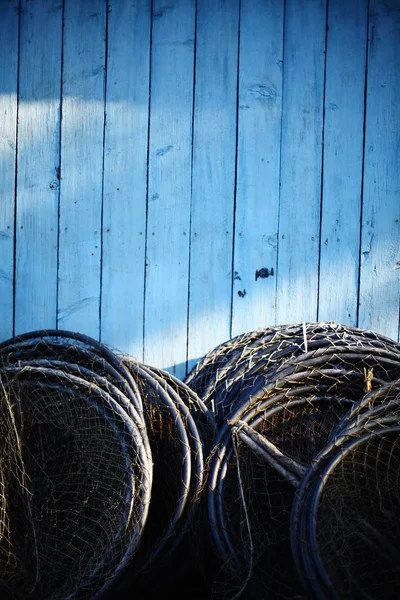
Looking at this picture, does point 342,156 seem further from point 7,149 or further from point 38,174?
point 7,149

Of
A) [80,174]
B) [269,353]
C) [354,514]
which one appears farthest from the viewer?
[80,174]

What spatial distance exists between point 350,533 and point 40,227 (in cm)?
178

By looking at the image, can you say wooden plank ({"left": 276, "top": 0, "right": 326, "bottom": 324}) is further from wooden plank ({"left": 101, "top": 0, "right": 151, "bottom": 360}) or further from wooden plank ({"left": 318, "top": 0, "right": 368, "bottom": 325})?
wooden plank ({"left": 101, "top": 0, "right": 151, "bottom": 360})

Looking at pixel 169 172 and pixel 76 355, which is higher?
pixel 169 172

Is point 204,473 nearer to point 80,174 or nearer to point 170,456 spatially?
point 170,456

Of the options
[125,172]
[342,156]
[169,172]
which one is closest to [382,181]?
[342,156]

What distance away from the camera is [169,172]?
2.93m

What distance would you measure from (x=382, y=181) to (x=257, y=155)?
581 mm

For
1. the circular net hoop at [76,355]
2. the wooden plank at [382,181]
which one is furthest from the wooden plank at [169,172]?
the wooden plank at [382,181]

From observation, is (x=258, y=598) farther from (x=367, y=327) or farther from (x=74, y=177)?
(x=74, y=177)

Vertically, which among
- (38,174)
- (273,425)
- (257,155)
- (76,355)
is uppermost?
(257,155)

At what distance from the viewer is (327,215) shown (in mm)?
2973

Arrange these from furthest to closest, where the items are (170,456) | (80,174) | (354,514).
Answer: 1. (80,174)
2. (170,456)
3. (354,514)

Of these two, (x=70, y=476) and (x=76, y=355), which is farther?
(x=76, y=355)
